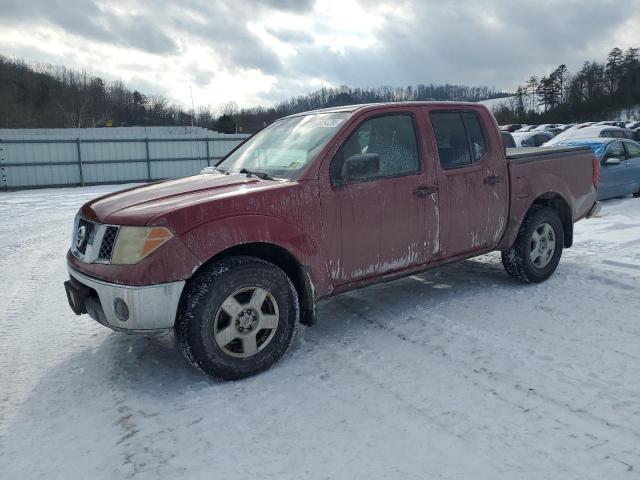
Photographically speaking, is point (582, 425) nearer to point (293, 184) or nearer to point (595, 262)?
point (293, 184)

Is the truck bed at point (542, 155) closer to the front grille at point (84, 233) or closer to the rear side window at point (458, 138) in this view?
the rear side window at point (458, 138)

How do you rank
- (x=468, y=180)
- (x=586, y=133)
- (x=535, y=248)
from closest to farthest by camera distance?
(x=468, y=180)
(x=535, y=248)
(x=586, y=133)

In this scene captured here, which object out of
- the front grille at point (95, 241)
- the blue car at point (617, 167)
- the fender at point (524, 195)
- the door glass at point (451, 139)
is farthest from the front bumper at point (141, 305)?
the blue car at point (617, 167)

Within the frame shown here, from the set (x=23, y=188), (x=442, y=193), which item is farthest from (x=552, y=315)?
(x=23, y=188)

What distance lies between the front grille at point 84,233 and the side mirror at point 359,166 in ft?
5.86

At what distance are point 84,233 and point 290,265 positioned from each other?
1458 millimetres

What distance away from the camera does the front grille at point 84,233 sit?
3.41m

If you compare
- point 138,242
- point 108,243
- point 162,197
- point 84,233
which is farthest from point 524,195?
point 84,233

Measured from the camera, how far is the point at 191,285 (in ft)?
10.5

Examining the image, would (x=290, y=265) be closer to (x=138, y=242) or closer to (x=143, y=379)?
(x=138, y=242)

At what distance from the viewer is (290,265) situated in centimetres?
367

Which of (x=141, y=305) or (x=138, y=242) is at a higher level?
(x=138, y=242)

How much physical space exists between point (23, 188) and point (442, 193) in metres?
21.4

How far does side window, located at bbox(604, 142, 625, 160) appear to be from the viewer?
11.2 meters
